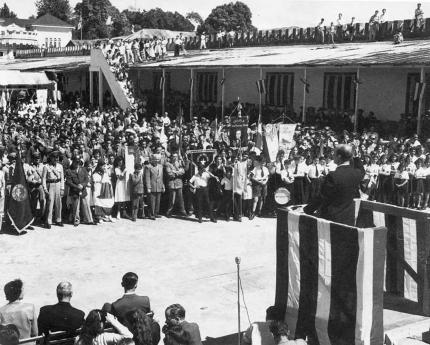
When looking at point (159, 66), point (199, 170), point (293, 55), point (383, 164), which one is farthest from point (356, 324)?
point (159, 66)

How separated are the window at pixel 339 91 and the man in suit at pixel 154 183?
13.0 meters

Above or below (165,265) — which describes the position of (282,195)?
above

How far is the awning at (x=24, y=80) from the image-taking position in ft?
111

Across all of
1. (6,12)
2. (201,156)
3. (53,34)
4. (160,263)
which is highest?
(6,12)

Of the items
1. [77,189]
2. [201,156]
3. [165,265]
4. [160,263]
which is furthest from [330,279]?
[201,156]

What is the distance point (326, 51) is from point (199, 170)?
15047mm

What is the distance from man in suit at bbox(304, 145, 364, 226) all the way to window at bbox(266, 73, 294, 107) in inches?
836

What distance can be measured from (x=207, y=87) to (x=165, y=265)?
73.7 feet

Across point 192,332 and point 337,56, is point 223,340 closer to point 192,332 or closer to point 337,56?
point 192,332

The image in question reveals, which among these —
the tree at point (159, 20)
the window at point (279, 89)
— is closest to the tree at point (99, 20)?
the tree at point (159, 20)

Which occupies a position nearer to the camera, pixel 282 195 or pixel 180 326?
pixel 180 326

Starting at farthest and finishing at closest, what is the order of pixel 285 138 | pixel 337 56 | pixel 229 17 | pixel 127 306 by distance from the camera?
1. pixel 229 17
2. pixel 337 56
3. pixel 285 138
4. pixel 127 306

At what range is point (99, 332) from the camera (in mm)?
5391

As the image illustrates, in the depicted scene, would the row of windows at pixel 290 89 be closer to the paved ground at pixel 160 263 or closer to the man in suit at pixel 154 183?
the man in suit at pixel 154 183
